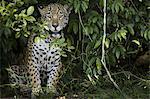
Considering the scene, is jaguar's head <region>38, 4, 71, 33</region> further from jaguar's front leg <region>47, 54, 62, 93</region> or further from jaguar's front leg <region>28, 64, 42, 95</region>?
jaguar's front leg <region>28, 64, 42, 95</region>

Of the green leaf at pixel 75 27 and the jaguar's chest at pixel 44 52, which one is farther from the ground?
the green leaf at pixel 75 27

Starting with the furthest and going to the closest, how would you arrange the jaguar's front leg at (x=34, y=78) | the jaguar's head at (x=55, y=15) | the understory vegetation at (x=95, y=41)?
1. the jaguar's front leg at (x=34, y=78)
2. the jaguar's head at (x=55, y=15)
3. the understory vegetation at (x=95, y=41)

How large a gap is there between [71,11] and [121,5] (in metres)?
0.63

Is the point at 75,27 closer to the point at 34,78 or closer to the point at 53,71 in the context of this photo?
the point at 53,71

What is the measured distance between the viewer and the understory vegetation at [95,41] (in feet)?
13.9

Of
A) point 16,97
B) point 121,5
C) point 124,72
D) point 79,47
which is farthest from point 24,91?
point 121,5

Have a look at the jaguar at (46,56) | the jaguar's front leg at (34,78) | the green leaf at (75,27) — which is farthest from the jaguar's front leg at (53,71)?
the green leaf at (75,27)

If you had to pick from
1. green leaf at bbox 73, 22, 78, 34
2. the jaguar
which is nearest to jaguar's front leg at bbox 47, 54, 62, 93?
the jaguar

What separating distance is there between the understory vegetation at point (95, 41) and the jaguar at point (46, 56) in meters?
0.09

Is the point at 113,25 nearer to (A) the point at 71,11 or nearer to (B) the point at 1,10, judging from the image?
(A) the point at 71,11

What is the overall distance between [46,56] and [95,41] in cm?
52

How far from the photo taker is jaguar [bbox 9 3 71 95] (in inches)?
172

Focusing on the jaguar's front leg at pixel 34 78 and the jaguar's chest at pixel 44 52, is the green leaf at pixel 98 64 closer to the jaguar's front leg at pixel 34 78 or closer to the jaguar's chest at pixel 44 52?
the jaguar's chest at pixel 44 52

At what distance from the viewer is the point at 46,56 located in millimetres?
4504
